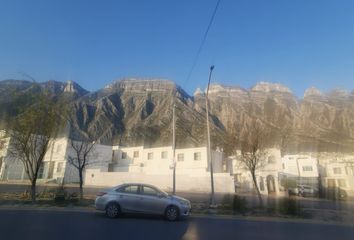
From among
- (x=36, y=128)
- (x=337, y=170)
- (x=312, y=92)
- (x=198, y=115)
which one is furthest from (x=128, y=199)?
(x=312, y=92)

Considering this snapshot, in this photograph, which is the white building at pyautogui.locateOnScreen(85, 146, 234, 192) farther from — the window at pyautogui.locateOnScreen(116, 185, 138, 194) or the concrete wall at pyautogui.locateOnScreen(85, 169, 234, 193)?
the window at pyautogui.locateOnScreen(116, 185, 138, 194)

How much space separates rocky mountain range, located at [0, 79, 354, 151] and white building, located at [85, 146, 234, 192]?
13.0 metres

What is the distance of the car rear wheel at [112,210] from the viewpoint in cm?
1144

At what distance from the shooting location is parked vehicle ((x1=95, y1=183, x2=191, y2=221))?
11617mm


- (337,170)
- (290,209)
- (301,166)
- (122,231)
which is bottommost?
(122,231)

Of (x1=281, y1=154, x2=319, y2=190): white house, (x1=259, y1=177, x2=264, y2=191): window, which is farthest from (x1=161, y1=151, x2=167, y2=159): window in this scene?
(x1=281, y1=154, x2=319, y2=190): white house

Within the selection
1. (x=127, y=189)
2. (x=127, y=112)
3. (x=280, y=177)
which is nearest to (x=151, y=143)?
(x=127, y=112)

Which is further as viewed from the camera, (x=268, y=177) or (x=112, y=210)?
(x=268, y=177)

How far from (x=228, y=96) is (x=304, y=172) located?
4140 inches

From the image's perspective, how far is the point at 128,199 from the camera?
38.7 feet

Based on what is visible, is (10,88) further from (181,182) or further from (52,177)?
(52,177)

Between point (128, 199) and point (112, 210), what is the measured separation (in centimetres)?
79

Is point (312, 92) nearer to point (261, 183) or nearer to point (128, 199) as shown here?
point (261, 183)

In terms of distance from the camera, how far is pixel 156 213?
466 inches
